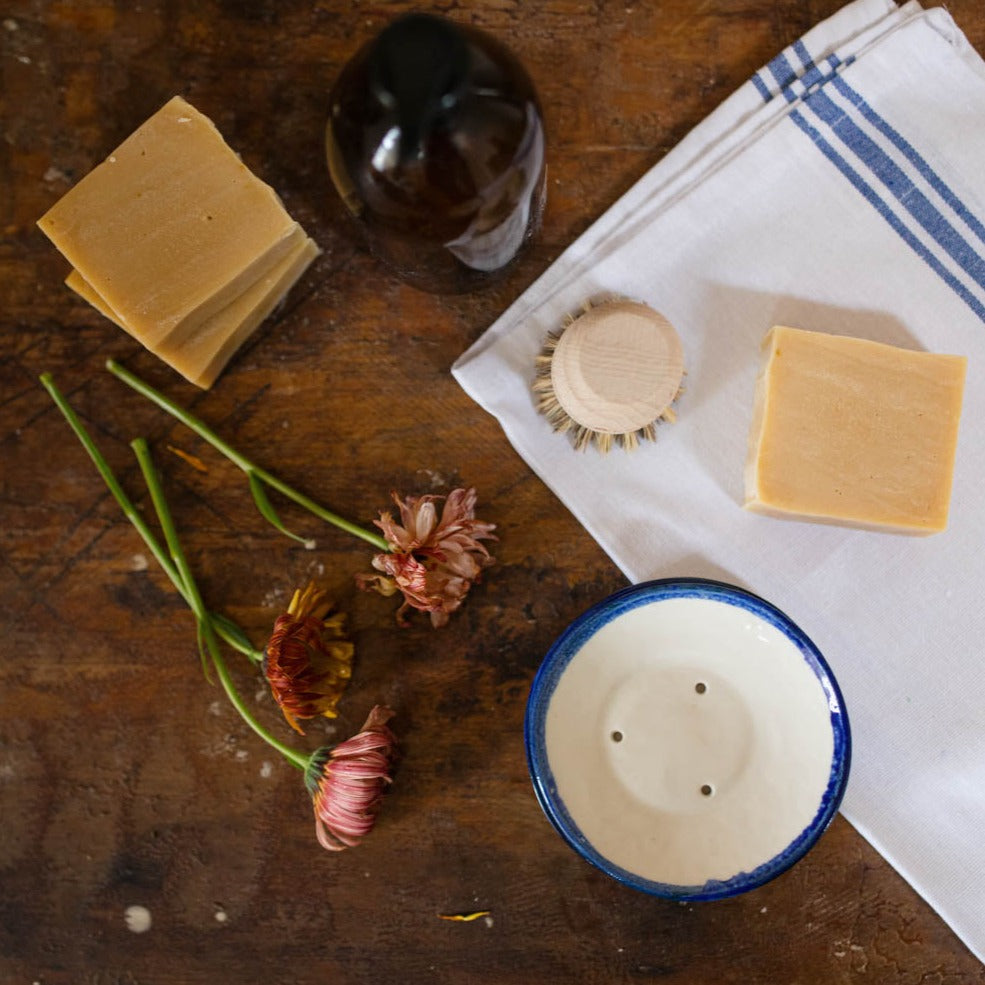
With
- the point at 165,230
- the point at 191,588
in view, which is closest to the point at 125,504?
the point at 191,588

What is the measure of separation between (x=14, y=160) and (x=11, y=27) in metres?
0.10

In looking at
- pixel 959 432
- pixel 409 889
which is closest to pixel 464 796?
pixel 409 889

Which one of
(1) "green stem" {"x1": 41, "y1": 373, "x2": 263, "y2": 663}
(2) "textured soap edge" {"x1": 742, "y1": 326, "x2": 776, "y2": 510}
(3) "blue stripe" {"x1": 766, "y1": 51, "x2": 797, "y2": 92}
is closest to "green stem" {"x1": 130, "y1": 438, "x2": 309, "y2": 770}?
(1) "green stem" {"x1": 41, "y1": 373, "x2": 263, "y2": 663}

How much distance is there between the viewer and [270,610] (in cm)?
64

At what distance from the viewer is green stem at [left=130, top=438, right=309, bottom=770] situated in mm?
615

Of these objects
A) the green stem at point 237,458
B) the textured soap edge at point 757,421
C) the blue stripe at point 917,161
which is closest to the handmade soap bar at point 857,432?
the textured soap edge at point 757,421

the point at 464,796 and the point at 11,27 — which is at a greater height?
the point at 11,27

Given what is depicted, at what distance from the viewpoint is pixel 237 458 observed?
2.06 ft

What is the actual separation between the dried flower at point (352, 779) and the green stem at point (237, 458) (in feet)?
0.40

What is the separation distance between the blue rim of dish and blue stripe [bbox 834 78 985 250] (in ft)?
0.98

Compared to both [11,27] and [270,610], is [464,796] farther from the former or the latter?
[11,27]

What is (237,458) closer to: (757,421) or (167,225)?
(167,225)

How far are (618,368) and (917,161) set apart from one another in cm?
26

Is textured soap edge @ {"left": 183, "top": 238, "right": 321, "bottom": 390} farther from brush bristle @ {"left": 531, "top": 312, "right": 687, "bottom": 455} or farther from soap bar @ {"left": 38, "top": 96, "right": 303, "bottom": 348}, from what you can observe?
brush bristle @ {"left": 531, "top": 312, "right": 687, "bottom": 455}
